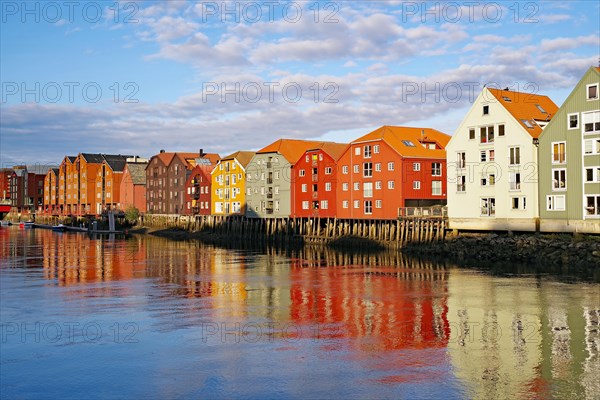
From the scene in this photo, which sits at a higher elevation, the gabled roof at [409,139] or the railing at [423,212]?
the gabled roof at [409,139]

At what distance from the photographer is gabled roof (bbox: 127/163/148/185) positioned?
431ft

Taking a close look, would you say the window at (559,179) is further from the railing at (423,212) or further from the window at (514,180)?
the railing at (423,212)

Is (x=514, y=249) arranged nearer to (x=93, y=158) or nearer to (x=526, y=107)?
(x=526, y=107)

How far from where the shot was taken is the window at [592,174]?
4769 cm

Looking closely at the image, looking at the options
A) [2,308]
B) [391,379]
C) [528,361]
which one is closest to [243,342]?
[391,379]

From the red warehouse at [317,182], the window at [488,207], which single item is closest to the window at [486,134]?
the window at [488,207]

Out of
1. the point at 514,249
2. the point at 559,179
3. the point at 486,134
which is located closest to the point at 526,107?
the point at 486,134

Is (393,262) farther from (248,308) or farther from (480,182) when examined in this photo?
(248,308)

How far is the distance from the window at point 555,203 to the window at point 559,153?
3.00m

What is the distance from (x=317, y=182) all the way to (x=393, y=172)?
590 inches

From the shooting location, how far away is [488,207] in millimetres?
56969

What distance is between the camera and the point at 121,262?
2095 inches

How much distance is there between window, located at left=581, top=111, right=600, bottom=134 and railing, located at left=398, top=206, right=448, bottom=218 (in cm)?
1653

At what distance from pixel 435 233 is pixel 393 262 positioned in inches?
495
